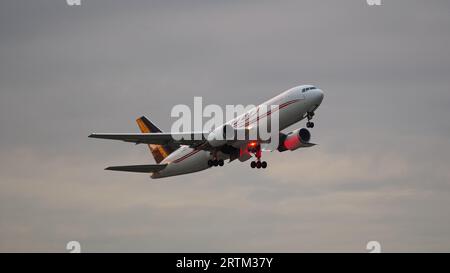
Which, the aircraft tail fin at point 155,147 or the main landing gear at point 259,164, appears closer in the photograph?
the main landing gear at point 259,164

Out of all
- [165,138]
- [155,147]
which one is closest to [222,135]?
[165,138]

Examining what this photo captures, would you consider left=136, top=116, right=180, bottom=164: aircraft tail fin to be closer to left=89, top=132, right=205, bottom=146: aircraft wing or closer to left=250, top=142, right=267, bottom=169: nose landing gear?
left=89, top=132, right=205, bottom=146: aircraft wing

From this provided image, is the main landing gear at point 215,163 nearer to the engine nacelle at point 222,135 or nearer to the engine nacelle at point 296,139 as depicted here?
the engine nacelle at point 222,135

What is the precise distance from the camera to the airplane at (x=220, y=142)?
7446 centimetres

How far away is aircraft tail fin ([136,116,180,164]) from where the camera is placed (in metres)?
88.9

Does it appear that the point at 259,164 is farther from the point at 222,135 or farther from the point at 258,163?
the point at 222,135

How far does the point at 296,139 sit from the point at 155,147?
54.5ft

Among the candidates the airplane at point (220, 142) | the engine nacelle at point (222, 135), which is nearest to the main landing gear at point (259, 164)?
the airplane at point (220, 142)

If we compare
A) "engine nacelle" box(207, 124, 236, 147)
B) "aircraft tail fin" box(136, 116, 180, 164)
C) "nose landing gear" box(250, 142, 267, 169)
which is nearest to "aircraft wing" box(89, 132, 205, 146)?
"engine nacelle" box(207, 124, 236, 147)

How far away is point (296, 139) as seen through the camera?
81500 millimetres
